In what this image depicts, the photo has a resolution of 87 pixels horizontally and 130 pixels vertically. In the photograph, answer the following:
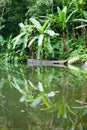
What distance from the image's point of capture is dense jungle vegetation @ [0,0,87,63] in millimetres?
13977

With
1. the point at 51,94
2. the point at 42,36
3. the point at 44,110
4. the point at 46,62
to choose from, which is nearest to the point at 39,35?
the point at 42,36

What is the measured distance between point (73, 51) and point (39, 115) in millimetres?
10698

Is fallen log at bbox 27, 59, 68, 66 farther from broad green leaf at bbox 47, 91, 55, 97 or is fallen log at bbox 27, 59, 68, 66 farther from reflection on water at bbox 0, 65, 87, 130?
broad green leaf at bbox 47, 91, 55, 97

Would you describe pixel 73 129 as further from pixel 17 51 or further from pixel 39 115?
pixel 17 51

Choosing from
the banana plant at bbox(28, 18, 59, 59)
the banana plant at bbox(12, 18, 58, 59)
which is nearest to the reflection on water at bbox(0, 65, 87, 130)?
the banana plant at bbox(28, 18, 59, 59)

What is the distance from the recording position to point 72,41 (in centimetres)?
1559

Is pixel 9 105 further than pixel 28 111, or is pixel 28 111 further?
pixel 9 105

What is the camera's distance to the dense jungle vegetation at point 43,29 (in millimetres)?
13977

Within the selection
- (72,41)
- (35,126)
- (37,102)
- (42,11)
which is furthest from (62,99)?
(42,11)

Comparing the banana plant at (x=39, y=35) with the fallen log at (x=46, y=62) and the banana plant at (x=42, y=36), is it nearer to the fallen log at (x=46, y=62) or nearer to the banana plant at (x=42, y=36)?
the banana plant at (x=42, y=36)

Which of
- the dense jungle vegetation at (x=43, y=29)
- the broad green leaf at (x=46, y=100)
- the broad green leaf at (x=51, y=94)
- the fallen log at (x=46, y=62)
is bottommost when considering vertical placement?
the fallen log at (x=46, y=62)

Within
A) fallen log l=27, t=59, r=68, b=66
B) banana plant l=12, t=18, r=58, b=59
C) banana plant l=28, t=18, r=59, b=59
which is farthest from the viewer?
banana plant l=12, t=18, r=58, b=59

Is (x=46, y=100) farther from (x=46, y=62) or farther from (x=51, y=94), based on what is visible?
(x=46, y=62)

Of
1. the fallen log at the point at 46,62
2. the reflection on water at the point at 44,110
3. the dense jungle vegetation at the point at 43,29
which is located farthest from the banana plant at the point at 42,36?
the reflection on water at the point at 44,110
